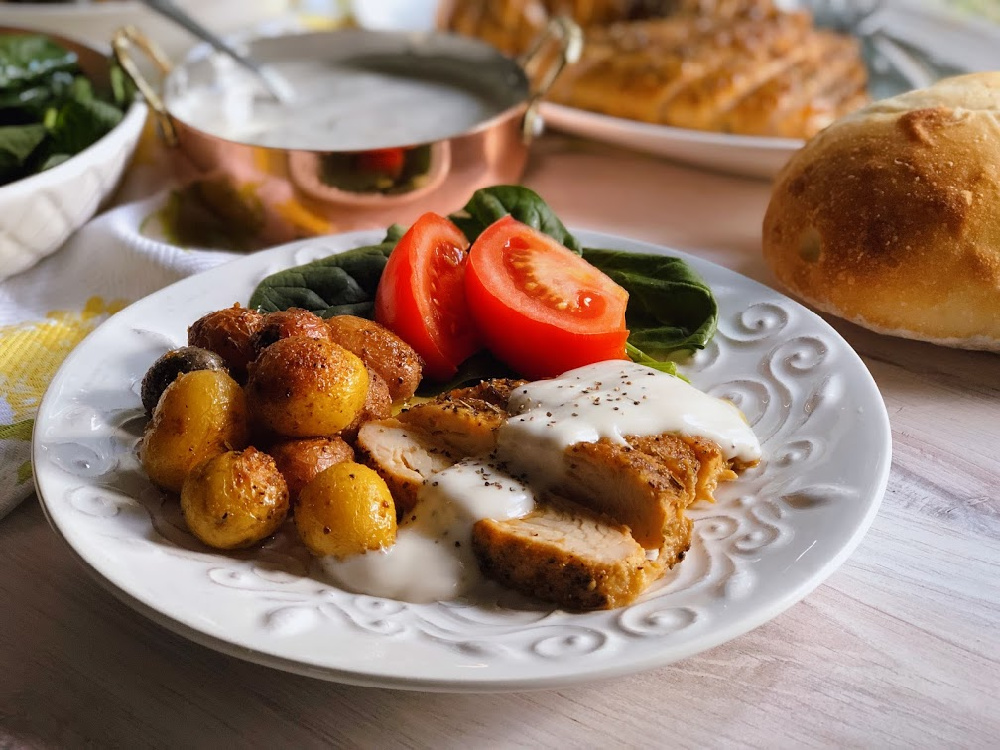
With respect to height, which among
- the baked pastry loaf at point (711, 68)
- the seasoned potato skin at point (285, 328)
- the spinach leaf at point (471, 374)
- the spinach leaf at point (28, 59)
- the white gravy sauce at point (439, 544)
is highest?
the baked pastry loaf at point (711, 68)

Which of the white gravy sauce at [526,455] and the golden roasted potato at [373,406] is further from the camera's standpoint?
the golden roasted potato at [373,406]

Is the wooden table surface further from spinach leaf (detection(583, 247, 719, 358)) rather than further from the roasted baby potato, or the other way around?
spinach leaf (detection(583, 247, 719, 358))

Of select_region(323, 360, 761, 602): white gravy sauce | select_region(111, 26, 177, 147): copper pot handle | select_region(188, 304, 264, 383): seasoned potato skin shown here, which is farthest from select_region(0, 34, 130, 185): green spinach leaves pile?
select_region(323, 360, 761, 602): white gravy sauce

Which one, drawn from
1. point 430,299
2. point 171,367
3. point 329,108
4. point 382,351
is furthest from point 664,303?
point 329,108

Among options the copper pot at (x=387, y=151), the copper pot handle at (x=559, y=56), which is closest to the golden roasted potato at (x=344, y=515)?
the copper pot at (x=387, y=151)

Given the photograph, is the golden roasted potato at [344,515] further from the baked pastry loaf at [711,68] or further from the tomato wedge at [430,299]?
the baked pastry loaf at [711,68]

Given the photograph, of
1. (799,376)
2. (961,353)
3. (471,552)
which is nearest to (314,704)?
(471,552)

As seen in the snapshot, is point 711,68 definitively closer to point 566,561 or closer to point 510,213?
point 510,213

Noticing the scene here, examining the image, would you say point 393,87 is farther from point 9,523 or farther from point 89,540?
point 89,540
